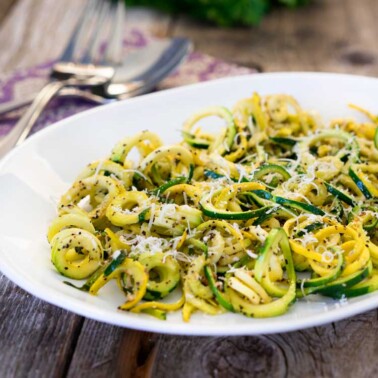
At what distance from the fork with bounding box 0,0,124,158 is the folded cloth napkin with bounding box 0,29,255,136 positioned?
9cm

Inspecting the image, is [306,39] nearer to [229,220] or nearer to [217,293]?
[229,220]

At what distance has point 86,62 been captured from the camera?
3.12 metres

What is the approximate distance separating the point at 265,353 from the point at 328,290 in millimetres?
209

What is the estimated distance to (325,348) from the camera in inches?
63.6

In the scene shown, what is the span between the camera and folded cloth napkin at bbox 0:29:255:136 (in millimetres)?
2947

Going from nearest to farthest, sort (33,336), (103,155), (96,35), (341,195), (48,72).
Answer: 1. (33,336)
2. (341,195)
3. (103,155)
4. (96,35)
5. (48,72)

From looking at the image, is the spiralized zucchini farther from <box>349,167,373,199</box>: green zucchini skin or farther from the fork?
the fork

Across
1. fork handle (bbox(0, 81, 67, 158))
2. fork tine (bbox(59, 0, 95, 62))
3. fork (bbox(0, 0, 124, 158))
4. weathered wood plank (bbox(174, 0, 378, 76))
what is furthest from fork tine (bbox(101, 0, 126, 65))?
weathered wood plank (bbox(174, 0, 378, 76))

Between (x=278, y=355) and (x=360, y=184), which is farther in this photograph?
(x=360, y=184)

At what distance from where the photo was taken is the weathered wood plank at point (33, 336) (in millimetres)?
1594

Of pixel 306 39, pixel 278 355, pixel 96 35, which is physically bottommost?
pixel 306 39

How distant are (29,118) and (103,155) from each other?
48 cm

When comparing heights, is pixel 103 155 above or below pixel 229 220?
below

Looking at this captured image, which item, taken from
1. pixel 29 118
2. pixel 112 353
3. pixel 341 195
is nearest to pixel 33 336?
pixel 112 353
